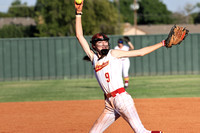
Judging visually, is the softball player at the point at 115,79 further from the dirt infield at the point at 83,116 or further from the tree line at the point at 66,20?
the tree line at the point at 66,20

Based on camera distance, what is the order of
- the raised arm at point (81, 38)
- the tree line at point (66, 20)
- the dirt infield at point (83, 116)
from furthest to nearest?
the tree line at point (66, 20)
the dirt infield at point (83, 116)
the raised arm at point (81, 38)

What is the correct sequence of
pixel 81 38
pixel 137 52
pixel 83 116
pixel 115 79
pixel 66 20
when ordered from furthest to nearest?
pixel 66 20 < pixel 83 116 < pixel 81 38 < pixel 115 79 < pixel 137 52

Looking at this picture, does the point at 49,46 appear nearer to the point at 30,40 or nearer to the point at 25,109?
the point at 30,40

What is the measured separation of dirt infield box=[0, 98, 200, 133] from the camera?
8933 mm

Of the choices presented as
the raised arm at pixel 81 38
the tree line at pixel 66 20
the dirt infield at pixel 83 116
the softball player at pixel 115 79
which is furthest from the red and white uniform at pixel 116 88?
the tree line at pixel 66 20

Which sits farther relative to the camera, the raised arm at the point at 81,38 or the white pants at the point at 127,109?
the raised arm at the point at 81,38

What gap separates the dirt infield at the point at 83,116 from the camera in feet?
29.3

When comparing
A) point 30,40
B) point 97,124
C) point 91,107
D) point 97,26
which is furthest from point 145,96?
point 97,26

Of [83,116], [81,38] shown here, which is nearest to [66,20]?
[83,116]

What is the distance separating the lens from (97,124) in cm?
595

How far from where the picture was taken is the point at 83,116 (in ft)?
35.3

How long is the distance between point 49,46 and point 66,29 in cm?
2422

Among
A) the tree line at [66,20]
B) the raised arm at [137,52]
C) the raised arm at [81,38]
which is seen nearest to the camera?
the raised arm at [137,52]

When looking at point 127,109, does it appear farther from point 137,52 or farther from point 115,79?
point 137,52
